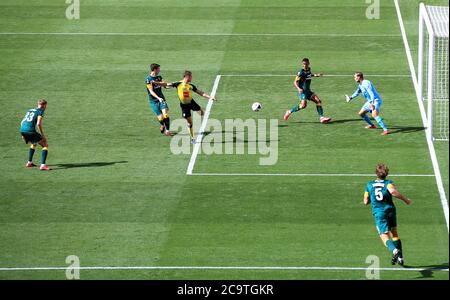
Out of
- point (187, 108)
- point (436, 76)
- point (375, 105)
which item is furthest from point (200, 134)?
point (436, 76)

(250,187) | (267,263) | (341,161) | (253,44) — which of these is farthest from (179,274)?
(253,44)

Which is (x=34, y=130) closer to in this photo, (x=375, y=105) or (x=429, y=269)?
(x=375, y=105)

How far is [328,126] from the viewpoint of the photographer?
3019 cm

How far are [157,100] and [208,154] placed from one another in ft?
8.78

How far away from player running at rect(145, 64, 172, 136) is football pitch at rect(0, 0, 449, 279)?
17.8 inches

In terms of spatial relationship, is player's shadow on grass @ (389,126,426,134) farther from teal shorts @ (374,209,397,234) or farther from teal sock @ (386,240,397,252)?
teal sock @ (386,240,397,252)

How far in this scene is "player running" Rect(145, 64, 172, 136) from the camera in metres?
29.4

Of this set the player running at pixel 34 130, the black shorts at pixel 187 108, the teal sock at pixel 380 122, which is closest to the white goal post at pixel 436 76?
the teal sock at pixel 380 122

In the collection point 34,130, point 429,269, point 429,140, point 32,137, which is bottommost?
point 429,269

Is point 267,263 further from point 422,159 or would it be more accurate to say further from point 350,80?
point 350,80

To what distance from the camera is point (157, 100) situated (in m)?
29.6

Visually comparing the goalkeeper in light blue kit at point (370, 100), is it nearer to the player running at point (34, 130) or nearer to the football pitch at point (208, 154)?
the football pitch at point (208, 154)

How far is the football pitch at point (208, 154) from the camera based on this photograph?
21547 millimetres

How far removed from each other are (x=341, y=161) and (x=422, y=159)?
2.07 meters
